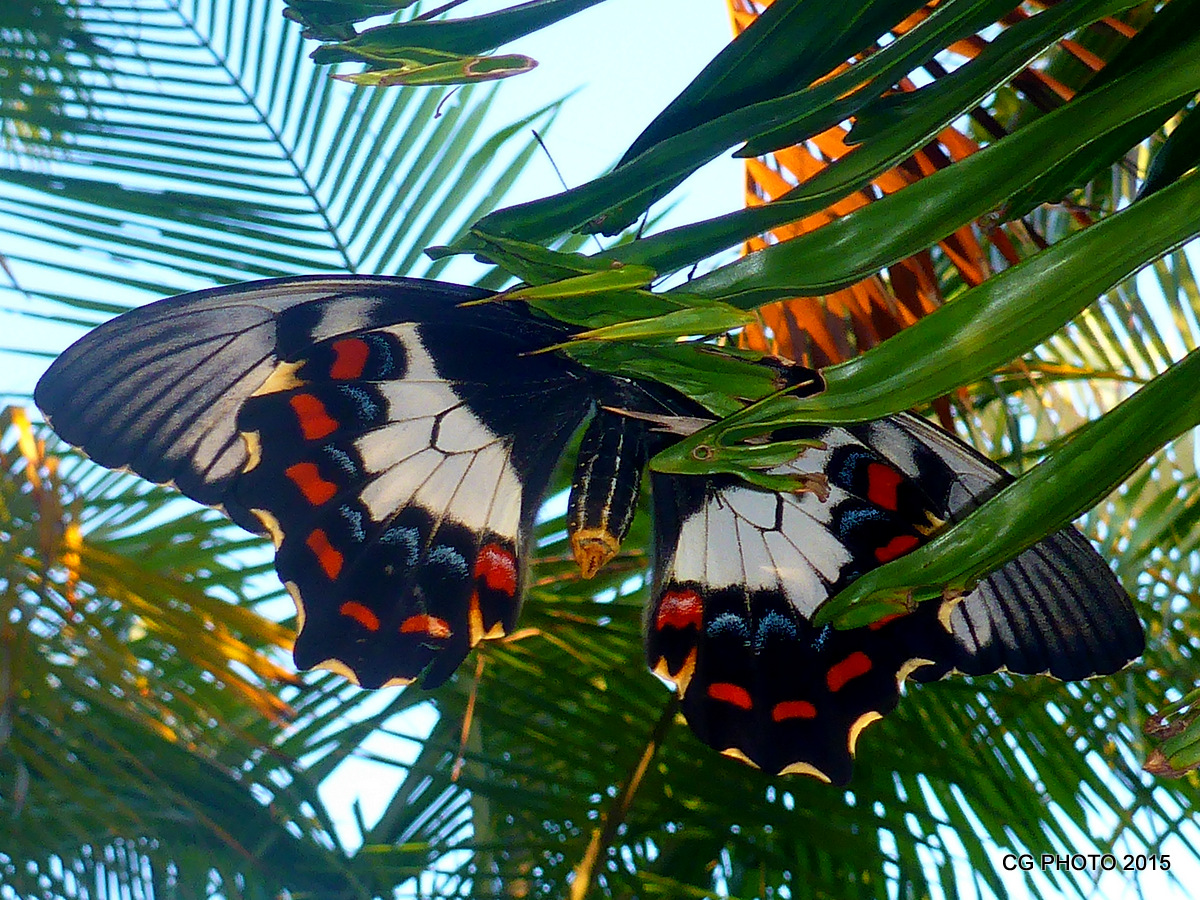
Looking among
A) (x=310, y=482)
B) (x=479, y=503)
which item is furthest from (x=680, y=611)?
(x=310, y=482)

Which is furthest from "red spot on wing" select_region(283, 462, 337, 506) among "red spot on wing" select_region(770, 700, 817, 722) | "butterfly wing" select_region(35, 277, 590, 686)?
"red spot on wing" select_region(770, 700, 817, 722)

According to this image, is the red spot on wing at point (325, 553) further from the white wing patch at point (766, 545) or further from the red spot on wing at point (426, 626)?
the white wing patch at point (766, 545)

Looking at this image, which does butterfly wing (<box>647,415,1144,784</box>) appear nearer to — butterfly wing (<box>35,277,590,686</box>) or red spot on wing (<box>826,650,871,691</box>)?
red spot on wing (<box>826,650,871,691</box>)

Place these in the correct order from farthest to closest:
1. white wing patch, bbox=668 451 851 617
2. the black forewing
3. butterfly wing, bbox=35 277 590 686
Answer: white wing patch, bbox=668 451 851 617
butterfly wing, bbox=35 277 590 686
the black forewing

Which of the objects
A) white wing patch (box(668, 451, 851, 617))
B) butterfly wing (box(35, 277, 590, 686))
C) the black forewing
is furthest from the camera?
white wing patch (box(668, 451, 851, 617))

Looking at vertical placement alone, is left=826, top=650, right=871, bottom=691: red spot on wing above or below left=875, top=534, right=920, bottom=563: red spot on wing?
below

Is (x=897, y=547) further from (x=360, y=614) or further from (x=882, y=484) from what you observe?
(x=360, y=614)
